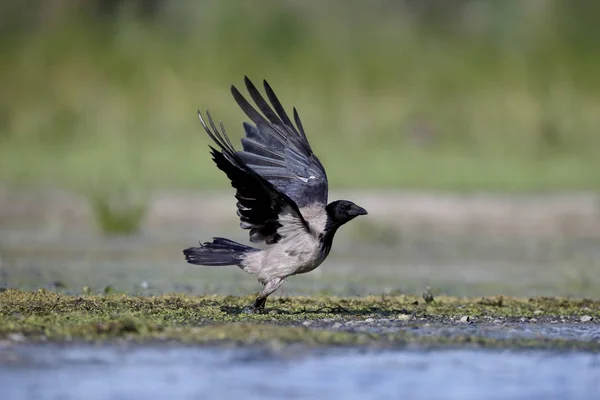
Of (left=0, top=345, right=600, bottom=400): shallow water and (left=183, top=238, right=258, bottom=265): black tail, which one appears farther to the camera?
(left=183, top=238, right=258, bottom=265): black tail

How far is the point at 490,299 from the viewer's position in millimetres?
11000

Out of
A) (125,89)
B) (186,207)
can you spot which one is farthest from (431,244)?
(125,89)

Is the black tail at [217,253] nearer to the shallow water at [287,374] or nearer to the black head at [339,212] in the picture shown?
the black head at [339,212]

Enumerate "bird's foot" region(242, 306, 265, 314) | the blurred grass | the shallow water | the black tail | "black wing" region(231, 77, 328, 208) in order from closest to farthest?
the shallow water < "bird's foot" region(242, 306, 265, 314) < the black tail < "black wing" region(231, 77, 328, 208) < the blurred grass

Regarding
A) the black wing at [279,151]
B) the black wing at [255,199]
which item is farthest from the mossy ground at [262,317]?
the black wing at [279,151]

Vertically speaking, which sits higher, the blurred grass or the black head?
the blurred grass

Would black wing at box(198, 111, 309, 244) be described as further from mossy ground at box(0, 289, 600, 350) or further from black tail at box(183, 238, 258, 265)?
mossy ground at box(0, 289, 600, 350)

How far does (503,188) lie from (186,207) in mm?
5406

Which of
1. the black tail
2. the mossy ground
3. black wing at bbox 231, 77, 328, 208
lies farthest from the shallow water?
black wing at bbox 231, 77, 328, 208

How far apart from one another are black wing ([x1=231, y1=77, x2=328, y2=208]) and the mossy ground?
38.7 inches

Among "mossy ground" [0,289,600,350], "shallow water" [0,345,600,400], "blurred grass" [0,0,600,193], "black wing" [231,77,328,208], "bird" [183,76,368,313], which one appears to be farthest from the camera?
"blurred grass" [0,0,600,193]

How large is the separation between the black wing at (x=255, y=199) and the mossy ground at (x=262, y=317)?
2.12 feet

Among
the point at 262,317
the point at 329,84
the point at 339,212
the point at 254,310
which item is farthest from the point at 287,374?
the point at 329,84

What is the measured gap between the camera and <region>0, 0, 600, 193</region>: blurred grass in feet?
79.4
